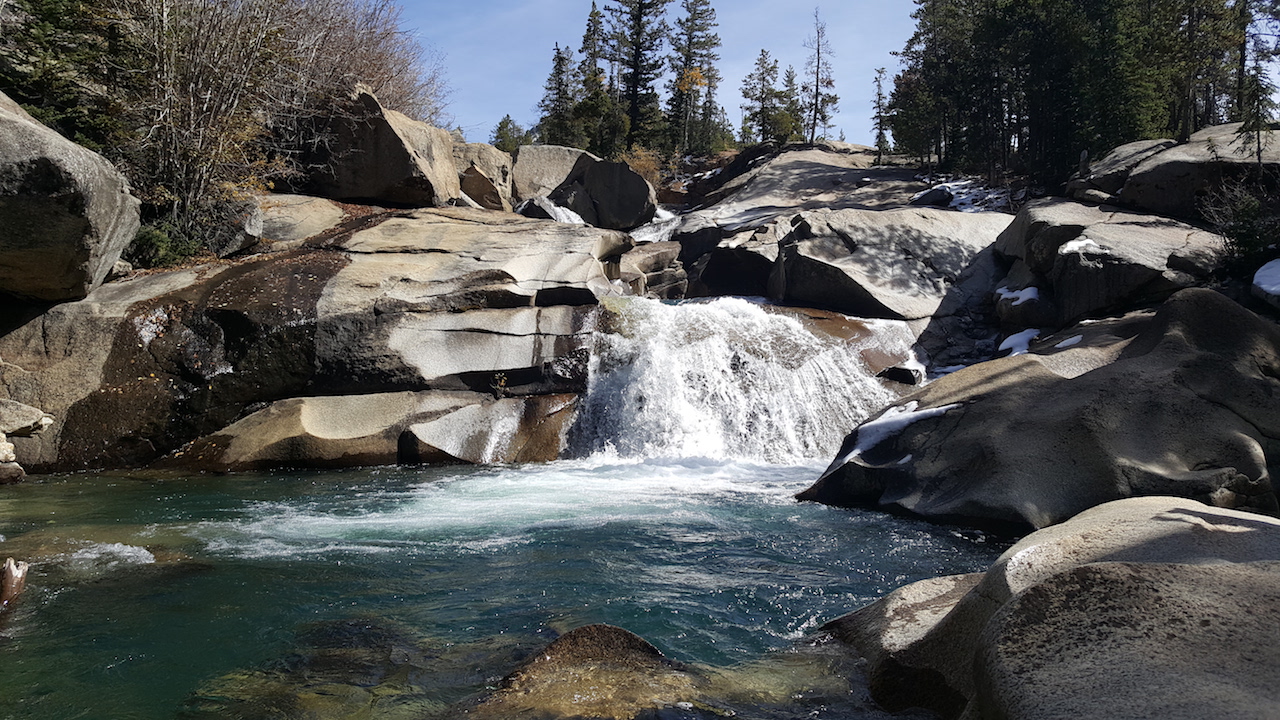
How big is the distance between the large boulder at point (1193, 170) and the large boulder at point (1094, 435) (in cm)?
757

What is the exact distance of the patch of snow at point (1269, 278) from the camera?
1095 cm

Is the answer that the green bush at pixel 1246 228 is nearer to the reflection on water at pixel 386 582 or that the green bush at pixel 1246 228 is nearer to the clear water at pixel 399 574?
the clear water at pixel 399 574

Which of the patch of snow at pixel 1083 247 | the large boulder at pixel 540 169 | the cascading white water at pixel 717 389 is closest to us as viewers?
the cascading white water at pixel 717 389

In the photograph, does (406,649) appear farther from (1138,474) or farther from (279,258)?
(279,258)

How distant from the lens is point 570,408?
12.4 m

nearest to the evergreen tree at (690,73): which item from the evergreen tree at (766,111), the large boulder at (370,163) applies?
the evergreen tree at (766,111)

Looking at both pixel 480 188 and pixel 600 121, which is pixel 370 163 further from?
pixel 600 121

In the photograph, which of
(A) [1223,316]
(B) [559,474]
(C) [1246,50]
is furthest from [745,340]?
(C) [1246,50]

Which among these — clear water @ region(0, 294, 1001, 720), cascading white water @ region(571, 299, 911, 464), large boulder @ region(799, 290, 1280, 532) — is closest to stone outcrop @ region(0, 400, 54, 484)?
clear water @ region(0, 294, 1001, 720)

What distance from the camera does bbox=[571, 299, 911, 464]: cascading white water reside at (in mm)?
12047

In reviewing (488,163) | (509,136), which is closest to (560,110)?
(509,136)

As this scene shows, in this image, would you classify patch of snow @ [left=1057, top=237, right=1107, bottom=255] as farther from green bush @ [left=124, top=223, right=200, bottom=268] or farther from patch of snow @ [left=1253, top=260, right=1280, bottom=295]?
green bush @ [left=124, top=223, right=200, bottom=268]

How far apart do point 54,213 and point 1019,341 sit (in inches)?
561

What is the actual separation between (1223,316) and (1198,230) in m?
7.20
